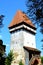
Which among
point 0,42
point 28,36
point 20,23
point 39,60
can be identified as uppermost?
point 20,23

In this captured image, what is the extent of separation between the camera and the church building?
166 feet

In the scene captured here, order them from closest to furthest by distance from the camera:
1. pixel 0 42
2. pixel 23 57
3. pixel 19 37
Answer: pixel 0 42, pixel 23 57, pixel 19 37

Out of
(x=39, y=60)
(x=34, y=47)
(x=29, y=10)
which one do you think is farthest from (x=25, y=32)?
(x=29, y=10)

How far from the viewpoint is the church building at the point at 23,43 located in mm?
50719

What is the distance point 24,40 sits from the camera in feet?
172

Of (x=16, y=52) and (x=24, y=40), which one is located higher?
(x=24, y=40)

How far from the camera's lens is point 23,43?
51875 millimetres

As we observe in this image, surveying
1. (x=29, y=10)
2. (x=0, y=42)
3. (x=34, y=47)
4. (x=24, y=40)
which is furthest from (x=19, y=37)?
(x=29, y=10)

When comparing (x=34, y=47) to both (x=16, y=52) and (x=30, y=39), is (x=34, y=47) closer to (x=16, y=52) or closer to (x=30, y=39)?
(x=30, y=39)

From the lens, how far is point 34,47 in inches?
2184

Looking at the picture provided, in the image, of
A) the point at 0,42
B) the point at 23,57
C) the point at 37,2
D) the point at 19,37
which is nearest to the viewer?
the point at 37,2

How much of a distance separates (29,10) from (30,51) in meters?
43.0

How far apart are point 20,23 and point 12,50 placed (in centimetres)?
852

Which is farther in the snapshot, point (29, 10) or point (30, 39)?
point (30, 39)
